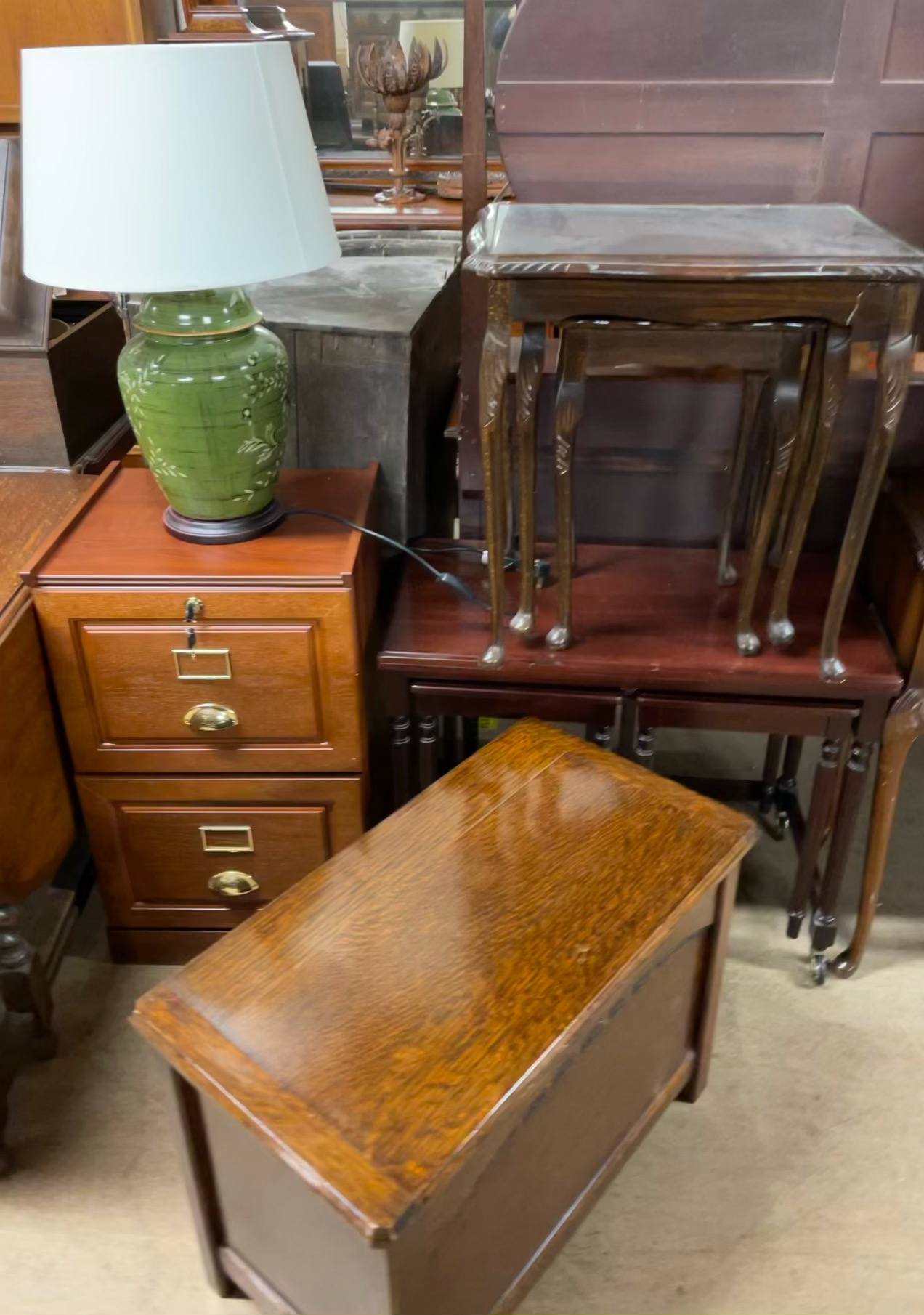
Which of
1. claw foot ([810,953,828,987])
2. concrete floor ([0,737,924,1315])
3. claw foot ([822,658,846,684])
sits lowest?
concrete floor ([0,737,924,1315])

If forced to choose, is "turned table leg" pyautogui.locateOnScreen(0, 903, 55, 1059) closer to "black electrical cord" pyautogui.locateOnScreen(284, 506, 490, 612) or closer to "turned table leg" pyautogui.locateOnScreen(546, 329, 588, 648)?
"black electrical cord" pyautogui.locateOnScreen(284, 506, 490, 612)

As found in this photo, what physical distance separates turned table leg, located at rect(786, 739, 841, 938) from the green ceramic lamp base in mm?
808

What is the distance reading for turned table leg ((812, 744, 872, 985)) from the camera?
4.41ft

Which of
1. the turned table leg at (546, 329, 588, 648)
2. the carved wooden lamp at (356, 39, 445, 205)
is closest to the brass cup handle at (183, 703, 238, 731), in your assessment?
the turned table leg at (546, 329, 588, 648)

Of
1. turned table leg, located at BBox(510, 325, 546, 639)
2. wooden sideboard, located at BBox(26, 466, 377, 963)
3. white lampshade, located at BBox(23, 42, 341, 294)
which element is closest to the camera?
white lampshade, located at BBox(23, 42, 341, 294)

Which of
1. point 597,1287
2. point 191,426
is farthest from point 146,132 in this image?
point 597,1287

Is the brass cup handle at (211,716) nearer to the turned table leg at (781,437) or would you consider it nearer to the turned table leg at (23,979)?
the turned table leg at (23,979)

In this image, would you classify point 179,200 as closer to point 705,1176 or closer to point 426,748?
point 426,748

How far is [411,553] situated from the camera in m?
1.44

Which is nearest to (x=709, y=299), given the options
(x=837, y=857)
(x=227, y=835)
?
(x=837, y=857)

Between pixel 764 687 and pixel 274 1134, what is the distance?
2.59ft

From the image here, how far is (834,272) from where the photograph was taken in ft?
3.24

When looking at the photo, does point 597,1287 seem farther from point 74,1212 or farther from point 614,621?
point 614,621

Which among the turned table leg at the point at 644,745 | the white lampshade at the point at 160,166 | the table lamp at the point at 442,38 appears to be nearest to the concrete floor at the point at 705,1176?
the turned table leg at the point at 644,745
